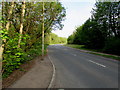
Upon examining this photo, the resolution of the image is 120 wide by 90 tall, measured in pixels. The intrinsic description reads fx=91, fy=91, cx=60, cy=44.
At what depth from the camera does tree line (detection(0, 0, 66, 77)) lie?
5.61m

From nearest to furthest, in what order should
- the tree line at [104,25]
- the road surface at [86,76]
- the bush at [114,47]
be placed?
the road surface at [86,76], the bush at [114,47], the tree line at [104,25]

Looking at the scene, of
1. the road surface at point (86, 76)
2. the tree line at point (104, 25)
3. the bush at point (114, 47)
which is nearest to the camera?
the road surface at point (86, 76)

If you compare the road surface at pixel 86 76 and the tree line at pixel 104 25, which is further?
the tree line at pixel 104 25

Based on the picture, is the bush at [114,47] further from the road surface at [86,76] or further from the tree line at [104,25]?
the road surface at [86,76]

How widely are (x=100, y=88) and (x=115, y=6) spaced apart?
2837 centimetres

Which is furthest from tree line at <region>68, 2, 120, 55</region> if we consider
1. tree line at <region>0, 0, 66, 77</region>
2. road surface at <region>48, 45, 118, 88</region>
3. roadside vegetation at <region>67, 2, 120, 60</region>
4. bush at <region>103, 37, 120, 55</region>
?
road surface at <region>48, 45, 118, 88</region>

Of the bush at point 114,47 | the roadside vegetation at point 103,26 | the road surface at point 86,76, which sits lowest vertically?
the road surface at point 86,76

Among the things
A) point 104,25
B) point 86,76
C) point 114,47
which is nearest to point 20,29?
point 86,76

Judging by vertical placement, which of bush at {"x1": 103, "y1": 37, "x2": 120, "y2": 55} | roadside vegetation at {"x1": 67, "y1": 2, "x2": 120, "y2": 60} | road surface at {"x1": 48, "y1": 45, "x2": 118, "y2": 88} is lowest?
road surface at {"x1": 48, "y1": 45, "x2": 118, "y2": 88}

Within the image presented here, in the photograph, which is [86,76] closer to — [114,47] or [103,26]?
[114,47]

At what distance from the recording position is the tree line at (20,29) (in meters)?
5.61

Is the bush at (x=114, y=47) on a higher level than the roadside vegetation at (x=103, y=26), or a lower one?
lower

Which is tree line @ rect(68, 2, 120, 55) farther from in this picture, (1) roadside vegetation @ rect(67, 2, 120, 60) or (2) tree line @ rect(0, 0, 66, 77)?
(2) tree line @ rect(0, 0, 66, 77)

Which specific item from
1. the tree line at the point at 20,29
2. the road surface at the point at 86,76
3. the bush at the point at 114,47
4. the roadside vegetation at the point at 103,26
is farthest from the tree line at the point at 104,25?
the road surface at the point at 86,76
